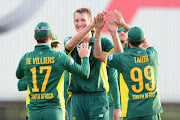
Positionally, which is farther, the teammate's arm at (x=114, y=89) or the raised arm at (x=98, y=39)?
the teammate's arm at (x=114, y=89)

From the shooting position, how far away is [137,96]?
17.7 ft

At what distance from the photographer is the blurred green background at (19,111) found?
11.2m

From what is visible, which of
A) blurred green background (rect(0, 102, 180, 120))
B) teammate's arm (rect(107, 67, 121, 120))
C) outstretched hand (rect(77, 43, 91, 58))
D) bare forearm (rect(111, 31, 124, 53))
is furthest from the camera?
blurred green background (rect(0, 102, 180, 120))

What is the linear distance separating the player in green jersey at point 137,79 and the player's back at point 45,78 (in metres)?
0.70

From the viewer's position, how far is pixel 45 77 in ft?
17.3

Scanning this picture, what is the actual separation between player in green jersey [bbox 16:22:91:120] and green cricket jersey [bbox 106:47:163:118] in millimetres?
491

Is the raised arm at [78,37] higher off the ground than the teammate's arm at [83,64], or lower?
higher

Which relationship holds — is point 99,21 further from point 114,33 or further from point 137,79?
point 137,79

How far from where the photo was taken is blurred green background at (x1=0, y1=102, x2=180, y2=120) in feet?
36.6

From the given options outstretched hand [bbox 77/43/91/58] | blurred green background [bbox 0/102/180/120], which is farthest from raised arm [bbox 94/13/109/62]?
blurred green background [bbox 0/102/180/120]

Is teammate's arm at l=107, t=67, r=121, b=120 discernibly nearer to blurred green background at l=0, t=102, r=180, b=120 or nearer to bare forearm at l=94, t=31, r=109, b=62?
bare forearm at l=94, t=31, r=109, b=62

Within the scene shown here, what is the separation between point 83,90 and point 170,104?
5.71 metres

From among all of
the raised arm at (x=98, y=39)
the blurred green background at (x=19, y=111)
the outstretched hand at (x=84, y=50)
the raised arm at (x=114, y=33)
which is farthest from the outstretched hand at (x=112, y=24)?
the blurred green background at (x=19, y=111)

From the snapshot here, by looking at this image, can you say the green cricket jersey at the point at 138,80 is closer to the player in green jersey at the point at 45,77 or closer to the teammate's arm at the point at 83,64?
the teammate's arm at the point at 83,64
